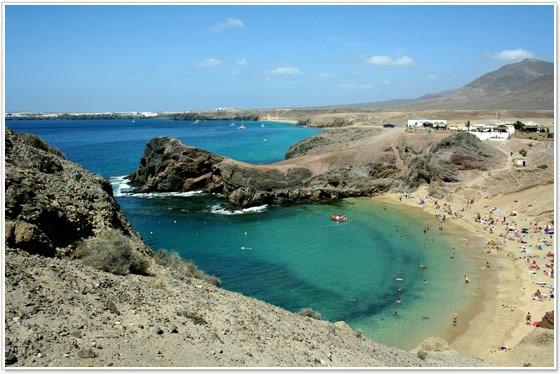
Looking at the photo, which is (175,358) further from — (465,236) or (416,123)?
(416,123)

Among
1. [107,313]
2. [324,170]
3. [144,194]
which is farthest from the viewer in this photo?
[324,170]

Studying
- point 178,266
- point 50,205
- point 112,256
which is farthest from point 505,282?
point 50,205

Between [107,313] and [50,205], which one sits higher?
[50,205]

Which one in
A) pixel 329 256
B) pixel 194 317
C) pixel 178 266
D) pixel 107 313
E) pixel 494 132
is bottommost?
pixel 329 256

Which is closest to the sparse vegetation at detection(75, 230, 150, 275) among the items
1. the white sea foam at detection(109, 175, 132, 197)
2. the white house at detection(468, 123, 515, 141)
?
the white sea foam at detection(109, 175, 132, 197)

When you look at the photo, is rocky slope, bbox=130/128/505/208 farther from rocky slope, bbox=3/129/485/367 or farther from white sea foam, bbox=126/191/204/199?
rocky slope, bbox=3/129/485/367

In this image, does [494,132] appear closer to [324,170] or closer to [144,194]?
[324,170]

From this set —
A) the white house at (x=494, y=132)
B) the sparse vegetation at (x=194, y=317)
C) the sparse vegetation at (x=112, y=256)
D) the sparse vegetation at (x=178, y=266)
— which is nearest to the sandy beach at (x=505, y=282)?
the sparse vegetation at (x=194, y=317)

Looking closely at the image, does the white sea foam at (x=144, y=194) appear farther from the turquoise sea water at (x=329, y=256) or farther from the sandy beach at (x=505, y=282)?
the sandy beach at (x=505, y=282)
